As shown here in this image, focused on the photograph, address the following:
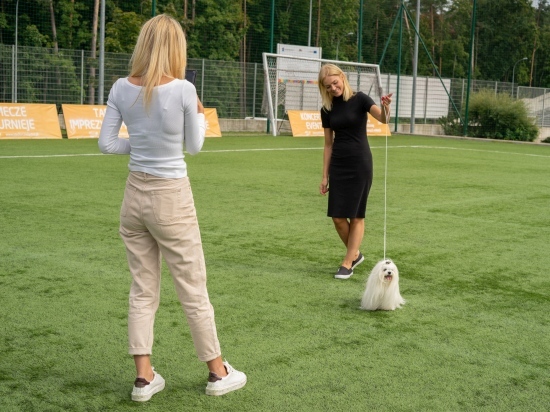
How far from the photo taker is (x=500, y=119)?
3203 centimetres

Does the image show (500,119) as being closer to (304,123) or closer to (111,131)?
(304,123)

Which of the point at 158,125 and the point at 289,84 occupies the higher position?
the point at 289,84

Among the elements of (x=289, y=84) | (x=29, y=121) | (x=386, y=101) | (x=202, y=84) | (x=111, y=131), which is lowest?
(x=29, y=121)

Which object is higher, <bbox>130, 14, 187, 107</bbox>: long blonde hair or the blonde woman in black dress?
<bbox>130, 14, 187, 107</bbox>: long blonde hair

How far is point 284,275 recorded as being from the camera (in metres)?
6.91

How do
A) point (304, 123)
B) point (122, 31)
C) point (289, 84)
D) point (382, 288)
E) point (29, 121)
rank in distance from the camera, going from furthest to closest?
point (122, 31) < point (289, 84) < point (304, 123) < point (29, 121) < point (382, 288)

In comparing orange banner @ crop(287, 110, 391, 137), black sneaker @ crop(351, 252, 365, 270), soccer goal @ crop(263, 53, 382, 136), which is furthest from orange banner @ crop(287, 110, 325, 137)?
black sneaker @ crop(351, 252, 365, 270)

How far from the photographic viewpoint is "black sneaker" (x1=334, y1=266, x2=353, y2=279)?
688 centimetres

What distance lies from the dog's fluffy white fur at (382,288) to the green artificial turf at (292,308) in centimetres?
8

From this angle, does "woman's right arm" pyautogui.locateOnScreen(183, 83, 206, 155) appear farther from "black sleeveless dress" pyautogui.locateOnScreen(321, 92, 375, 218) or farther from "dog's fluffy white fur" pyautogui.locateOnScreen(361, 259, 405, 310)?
"black sleeveless dress" pyautogui.locateOnScreen(321, 92, 375, 218)

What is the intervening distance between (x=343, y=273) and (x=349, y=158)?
3.11ft

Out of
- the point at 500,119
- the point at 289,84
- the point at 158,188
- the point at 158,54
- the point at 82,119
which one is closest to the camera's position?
the point at 158,54

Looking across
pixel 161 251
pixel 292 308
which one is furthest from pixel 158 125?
pixel 292 308

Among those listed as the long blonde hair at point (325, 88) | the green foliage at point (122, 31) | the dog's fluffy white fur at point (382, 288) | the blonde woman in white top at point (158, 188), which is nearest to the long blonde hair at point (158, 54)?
the blonde woman in white top at point (158, 188)
